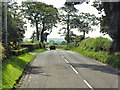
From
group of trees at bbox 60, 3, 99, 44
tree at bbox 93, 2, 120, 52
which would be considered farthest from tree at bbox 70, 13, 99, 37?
tree at bbox 93, 2, 120, 52

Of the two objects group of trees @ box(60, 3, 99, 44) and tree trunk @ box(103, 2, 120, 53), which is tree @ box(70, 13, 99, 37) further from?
tree trunk @ box(103, 2, 120, 53)

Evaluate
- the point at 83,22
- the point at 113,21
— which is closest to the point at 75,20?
the point at 83,22

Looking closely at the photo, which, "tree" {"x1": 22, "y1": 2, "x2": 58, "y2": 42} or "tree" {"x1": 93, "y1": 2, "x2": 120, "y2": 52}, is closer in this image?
"tree" {"x1": 93, "y1": 2, "x2": 120, "y2": 52}

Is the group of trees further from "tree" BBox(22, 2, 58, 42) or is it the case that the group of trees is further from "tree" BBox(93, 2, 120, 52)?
"tree" BBox(93, 2, 120, 52)

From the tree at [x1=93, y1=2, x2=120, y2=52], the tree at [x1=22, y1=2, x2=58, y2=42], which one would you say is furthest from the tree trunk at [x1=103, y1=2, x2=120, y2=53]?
the tree at [x1=22, y1=2, x2=58, y2=42]

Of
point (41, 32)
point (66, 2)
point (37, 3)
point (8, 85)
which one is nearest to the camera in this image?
point (8, 85)

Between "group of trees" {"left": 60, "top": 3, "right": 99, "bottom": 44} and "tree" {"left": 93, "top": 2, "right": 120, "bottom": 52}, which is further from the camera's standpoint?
"group of trees" {"left": 60, "top": 3, "right": 99, "bottom": 44}

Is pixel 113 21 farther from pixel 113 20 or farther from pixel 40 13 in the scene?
pixel 40 13

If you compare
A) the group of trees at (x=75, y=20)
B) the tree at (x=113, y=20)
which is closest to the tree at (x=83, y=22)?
the group of trees at (x=75, y=20)

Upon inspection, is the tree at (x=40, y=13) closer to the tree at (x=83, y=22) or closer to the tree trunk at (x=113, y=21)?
the tree at (x=83, y=22)

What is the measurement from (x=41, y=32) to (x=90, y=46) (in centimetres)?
4985

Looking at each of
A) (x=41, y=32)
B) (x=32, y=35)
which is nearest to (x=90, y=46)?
(x=41, y=32)

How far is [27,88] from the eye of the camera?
50.2 feet

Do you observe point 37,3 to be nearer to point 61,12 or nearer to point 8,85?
point 61,12
